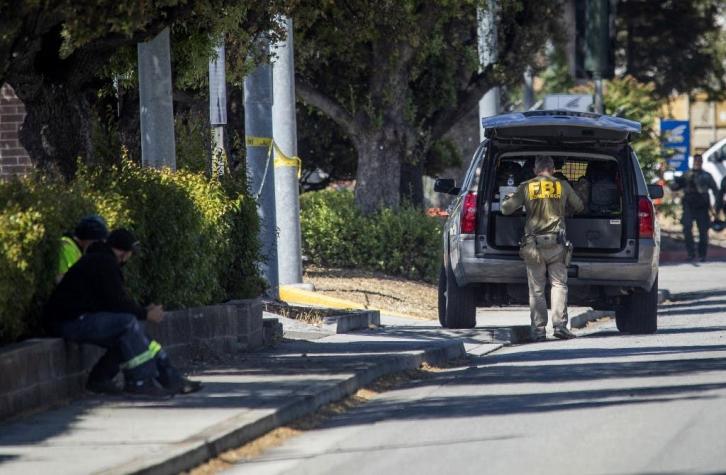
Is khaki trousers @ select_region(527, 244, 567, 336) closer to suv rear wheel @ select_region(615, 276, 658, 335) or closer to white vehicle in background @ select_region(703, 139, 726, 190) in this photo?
suv rear wheel @ select_region(615, 276, 658, 335)

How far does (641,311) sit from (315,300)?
3.96 meters

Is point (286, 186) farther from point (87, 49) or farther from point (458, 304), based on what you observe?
point (87, 49)

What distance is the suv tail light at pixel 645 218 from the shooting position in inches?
669

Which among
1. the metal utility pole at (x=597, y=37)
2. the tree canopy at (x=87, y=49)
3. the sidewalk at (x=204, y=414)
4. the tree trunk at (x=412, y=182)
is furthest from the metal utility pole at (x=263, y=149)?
the tree trunk at (x=412, y=182)

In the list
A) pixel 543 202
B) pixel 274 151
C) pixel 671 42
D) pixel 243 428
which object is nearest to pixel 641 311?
pixel 543 202

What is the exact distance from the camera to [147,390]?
457 inches

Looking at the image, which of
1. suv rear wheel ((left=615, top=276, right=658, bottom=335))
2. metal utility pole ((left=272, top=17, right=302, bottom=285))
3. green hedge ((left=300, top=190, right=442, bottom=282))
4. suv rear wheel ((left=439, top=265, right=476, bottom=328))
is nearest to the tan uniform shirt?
suv rear wheel ((left=439, top=265, right=476, bottom=328))

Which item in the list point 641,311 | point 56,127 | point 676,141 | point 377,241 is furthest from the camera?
point 676,141

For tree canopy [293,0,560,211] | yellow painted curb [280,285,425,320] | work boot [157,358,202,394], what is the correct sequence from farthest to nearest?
tree canopy [293,0,560,211], yellow painted curb [280,285,425,320], work boot [157,358,202,394]

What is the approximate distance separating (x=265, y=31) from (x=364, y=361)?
158 inches

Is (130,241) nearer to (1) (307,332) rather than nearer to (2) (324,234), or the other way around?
(1) (307,332)

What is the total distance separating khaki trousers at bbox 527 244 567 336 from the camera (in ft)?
55.0

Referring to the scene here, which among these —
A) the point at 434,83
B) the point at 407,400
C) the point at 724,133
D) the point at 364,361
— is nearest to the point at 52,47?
the point at 364,361

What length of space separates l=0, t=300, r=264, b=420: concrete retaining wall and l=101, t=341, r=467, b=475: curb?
140cm
